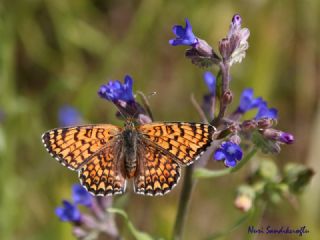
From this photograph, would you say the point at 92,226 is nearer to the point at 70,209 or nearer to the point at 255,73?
the point at 70,209

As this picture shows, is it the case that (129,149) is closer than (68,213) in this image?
Yes

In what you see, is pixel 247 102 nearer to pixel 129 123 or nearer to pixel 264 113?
pixel 264 113

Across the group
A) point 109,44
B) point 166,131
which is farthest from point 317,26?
point 166,131

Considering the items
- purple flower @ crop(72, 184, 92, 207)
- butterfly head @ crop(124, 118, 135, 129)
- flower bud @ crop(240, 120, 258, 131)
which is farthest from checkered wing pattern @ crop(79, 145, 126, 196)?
flower bud @ crop(240, 120, 258, 131)

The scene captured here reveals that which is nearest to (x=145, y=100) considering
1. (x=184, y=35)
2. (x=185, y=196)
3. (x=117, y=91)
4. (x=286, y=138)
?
(x=117, y=91)

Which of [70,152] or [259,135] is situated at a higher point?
[259,135]

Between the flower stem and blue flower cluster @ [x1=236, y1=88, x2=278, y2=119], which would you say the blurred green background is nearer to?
the flower stem

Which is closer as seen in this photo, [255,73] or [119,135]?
[119,135]
